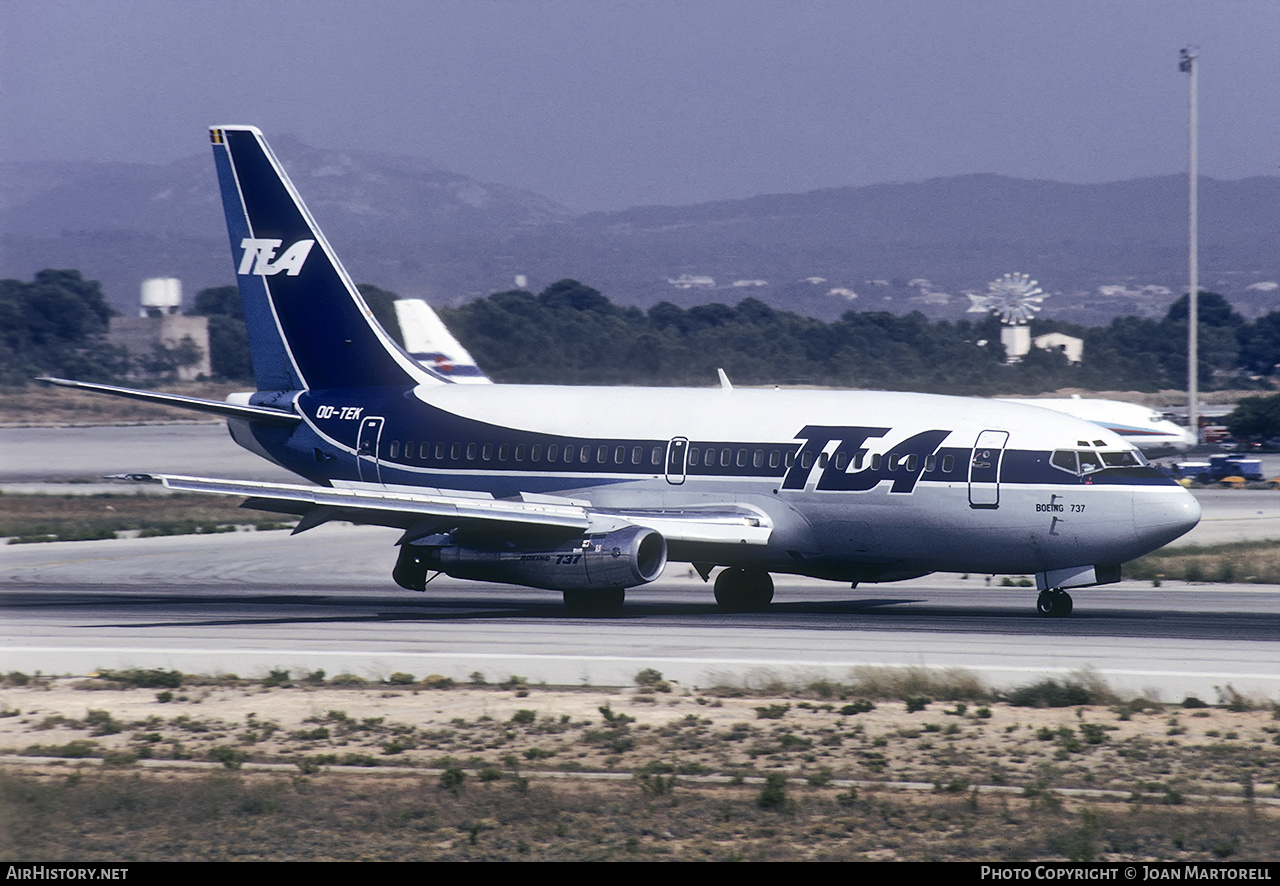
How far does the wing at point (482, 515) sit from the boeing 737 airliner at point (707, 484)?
0.05m

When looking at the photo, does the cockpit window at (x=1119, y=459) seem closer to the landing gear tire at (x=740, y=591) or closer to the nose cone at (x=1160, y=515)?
the nose cone at (x=1160, y=515)

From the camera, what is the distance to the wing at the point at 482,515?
100 feet

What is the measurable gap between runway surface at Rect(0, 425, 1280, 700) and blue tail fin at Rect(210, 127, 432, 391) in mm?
5422

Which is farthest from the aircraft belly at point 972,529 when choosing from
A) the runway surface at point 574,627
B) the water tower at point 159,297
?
the water tower at point 159,297

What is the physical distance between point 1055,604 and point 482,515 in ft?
36.6

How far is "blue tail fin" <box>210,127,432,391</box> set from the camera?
125 ft

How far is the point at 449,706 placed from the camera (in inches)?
848

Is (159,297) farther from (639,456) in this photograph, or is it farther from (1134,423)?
(639,456)

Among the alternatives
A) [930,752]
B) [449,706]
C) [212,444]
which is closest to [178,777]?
[449,706]

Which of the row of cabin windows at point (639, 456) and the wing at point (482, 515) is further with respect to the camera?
the row of cabin windows at point (639, 456)

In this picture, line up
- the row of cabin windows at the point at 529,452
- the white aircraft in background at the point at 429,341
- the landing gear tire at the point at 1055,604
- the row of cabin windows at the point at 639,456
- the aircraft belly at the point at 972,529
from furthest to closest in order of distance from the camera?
the white aircraft in background at the point at 429,341, the row of cabin windows at the point at 529,452, the row of cabin windows at the point at 639,456, the landing gear tire at the point at 1055,604, the aircraft belly at the point at 972,529

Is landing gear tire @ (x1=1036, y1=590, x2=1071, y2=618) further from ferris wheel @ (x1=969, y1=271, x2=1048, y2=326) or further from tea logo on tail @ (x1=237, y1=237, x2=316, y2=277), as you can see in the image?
ferris wheel @ (x1=969, y1=271, x2=1048, y2=326)

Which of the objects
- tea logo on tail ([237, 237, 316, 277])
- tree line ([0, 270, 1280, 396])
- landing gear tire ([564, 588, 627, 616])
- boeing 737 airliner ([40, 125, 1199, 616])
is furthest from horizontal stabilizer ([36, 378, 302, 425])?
tree line ([0, 270, 1280, 396])

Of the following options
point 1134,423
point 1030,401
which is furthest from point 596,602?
point 1030,401
